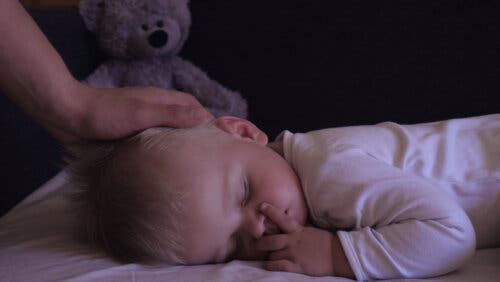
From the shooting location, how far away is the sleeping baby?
0.78m

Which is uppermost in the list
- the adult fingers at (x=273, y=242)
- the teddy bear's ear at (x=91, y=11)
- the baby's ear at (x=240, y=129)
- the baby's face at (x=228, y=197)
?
the teddy bear's ear at (x=91, y=11)

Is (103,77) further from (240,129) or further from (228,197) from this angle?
(228,197)

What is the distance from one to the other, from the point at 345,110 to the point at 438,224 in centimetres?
86

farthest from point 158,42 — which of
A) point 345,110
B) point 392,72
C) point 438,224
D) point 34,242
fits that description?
point 438,224

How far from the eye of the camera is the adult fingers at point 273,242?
2.72ft

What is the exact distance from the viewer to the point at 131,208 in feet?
2.75

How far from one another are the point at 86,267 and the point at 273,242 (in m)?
0.30

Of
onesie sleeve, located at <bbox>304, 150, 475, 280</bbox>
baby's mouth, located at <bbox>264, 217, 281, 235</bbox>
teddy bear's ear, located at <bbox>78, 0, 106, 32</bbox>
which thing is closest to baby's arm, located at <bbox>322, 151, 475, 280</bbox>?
onesie sleeve, located at <bbox>304, 150, 475, 280</bbox>

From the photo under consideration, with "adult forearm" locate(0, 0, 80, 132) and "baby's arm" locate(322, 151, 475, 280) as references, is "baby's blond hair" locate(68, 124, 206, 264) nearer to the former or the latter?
"adult forearm" locate(0, 0, 80, 132)

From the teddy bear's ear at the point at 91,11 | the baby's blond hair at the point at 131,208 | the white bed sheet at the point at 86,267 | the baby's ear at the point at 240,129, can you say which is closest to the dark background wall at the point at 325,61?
the teddy bear's ear at the point at 91,11

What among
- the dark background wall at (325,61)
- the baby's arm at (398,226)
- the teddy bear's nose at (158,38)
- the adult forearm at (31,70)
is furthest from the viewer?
the teddy bear's nose at (158,38)

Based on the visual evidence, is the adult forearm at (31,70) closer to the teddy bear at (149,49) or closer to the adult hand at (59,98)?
the adult hand at (59,98)

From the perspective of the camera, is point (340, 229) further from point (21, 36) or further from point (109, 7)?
point (109, 7)

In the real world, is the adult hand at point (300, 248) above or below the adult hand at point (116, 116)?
below
